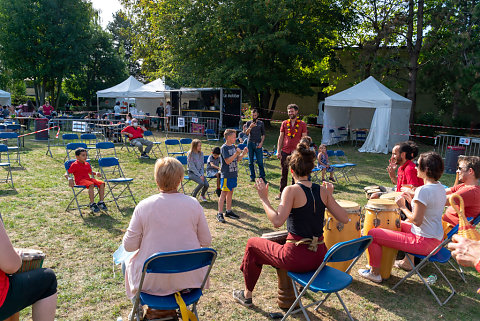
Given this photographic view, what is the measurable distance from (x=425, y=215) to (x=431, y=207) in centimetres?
12

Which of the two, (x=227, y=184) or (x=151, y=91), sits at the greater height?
(x=151, y=91)

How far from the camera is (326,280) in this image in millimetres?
3127

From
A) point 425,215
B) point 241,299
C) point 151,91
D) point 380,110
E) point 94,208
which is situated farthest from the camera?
point 151,91

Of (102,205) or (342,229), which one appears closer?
(342,229)

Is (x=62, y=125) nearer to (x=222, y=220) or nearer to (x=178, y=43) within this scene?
(x=178, y=43)

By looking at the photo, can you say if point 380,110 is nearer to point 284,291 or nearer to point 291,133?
point 291,133

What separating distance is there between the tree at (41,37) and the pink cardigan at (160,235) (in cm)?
2901

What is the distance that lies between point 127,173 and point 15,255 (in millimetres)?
7880

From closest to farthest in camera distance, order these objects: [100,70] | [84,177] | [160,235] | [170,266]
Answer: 1. [170,266]
2. [160,235]
3. [84,177]
4. [100,70]

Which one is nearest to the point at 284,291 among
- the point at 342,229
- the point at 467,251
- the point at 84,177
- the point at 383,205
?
the point at 342,229

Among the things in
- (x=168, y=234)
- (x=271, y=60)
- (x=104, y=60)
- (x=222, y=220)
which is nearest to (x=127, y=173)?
(x=222, y=220)

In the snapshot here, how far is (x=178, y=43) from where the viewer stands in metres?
19.6

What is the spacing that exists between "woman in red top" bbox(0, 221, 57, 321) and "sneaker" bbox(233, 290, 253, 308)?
5.84ft

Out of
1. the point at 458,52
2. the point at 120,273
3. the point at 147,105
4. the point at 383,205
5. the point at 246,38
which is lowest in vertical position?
the point at 120,273
